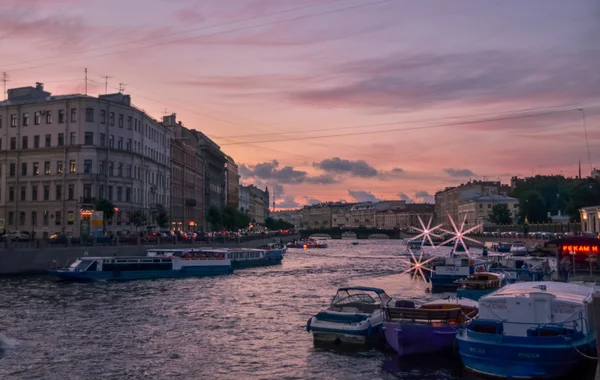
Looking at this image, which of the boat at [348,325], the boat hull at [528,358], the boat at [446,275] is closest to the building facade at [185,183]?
the boat at [446,275]

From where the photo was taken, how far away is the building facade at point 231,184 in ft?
534

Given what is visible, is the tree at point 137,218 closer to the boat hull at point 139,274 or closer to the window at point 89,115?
the window at point 89,115

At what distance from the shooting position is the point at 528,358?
63.1 ft

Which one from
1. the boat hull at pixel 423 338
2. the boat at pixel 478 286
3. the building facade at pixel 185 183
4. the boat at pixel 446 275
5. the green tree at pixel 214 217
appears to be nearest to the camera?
the boat hull at pixel 423 338

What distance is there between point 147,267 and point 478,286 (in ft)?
103

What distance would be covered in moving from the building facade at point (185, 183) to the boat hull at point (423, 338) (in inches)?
3167

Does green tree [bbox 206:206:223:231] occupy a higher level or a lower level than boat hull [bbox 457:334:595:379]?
higher

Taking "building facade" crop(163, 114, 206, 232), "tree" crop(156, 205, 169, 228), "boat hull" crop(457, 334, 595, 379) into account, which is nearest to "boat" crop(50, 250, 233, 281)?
"tree" crop(156, 205, 169, 228)

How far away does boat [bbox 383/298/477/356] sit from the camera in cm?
2308

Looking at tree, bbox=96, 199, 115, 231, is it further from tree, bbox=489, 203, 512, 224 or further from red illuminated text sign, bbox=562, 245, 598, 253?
tree, bbox=489, 203, 512, 224

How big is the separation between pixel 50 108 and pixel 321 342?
198 ft

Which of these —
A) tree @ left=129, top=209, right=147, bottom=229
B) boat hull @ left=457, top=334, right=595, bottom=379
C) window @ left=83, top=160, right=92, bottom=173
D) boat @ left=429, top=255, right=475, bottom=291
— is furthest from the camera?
tree @ left=129, top=209, right=147, bottom=229

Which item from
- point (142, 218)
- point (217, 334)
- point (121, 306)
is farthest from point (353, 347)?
point (142, 218)

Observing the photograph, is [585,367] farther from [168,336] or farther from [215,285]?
[215,285]
